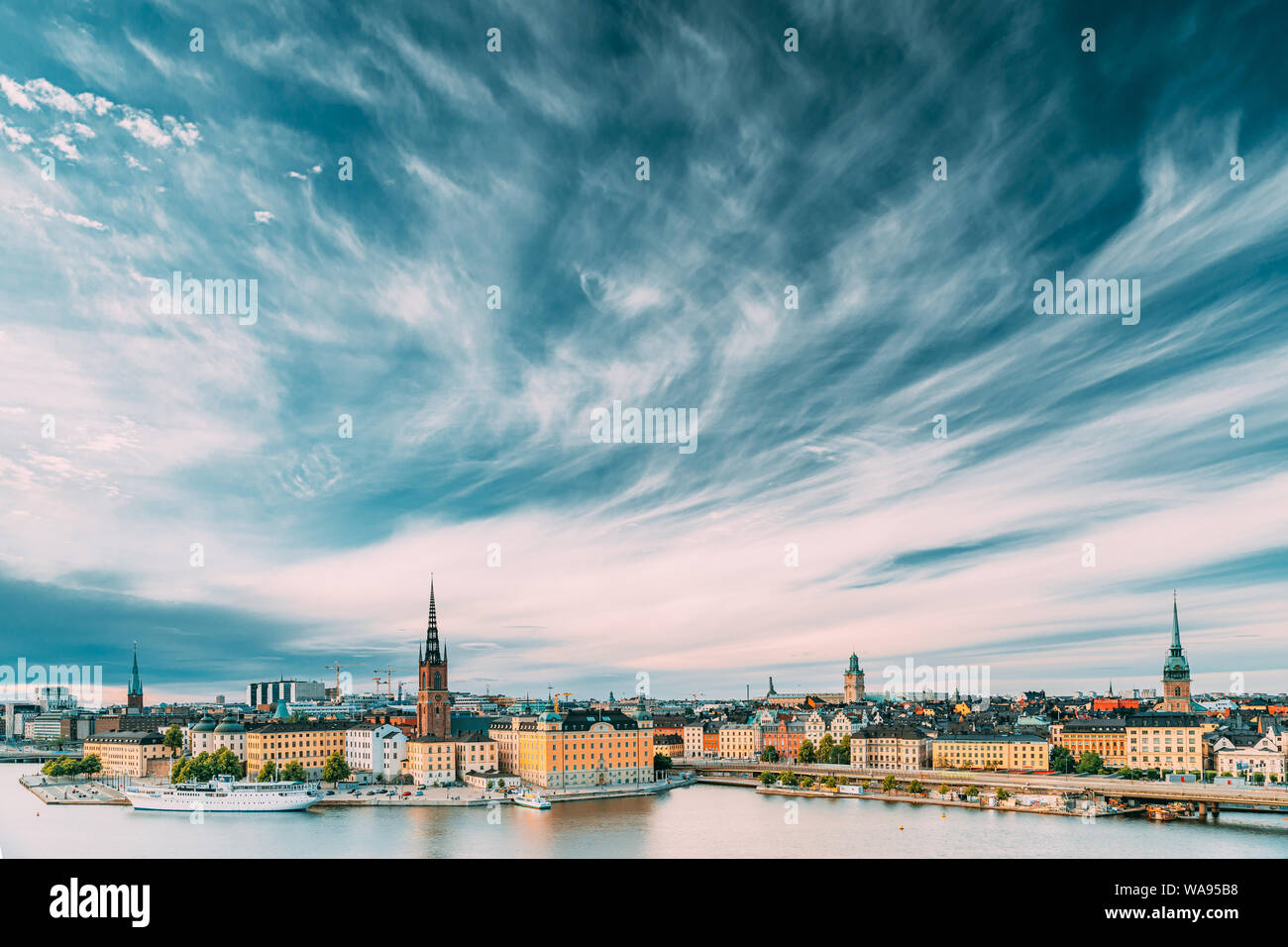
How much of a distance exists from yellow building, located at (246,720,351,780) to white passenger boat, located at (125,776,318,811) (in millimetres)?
5858

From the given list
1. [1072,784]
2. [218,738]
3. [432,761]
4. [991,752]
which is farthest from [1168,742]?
[218,738]

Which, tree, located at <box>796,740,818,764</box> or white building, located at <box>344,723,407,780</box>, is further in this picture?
tree, located at <box>796,740,818,764</box>

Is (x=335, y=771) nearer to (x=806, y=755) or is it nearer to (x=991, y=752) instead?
(x=806, y=755)

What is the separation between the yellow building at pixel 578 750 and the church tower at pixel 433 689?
3.07m

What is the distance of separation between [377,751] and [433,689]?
3.95m

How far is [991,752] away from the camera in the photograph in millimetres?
56656

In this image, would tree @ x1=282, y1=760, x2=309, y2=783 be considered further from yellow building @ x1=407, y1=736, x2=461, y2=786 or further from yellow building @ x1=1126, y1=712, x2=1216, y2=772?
yellow building @ x1=1126, y1=712, x2=1216, y2=772

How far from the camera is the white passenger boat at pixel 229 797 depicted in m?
40.5

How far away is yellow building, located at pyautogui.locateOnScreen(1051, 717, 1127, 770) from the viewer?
189ft

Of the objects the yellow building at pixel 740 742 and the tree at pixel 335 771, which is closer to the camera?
the tree at pixel 335 771

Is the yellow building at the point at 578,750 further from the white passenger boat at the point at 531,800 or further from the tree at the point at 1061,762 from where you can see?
the tree at the point at 1061,762

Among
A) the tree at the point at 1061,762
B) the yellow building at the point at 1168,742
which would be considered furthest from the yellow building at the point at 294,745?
the yellow building at the point at 1168,742

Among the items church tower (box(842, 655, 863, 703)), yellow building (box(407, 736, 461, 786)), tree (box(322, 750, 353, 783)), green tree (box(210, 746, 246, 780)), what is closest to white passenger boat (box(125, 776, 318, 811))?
green tree (box(210, 746, 246, 780))
